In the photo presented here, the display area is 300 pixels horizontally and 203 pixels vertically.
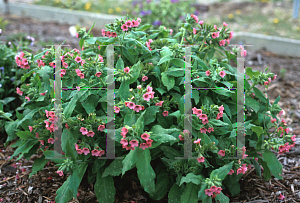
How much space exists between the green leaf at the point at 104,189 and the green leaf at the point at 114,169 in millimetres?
81

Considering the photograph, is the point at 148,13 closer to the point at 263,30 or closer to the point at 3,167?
the point at 263,30

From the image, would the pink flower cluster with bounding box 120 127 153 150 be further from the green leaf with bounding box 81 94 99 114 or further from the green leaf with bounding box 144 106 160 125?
the green leaf with bounding box 81 94 99 114

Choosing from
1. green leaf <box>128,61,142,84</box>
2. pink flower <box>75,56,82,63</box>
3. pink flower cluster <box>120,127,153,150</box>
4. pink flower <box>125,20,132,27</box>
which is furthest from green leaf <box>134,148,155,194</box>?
pink flower <box>125,20,132,27</box>

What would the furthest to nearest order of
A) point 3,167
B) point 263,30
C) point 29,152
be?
point 263,30 → point 3,167 → point 29,152

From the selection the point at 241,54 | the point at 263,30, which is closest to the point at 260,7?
the point at 263,30

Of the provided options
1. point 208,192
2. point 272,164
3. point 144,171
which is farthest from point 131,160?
point 272,164

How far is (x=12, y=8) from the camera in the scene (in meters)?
7.45

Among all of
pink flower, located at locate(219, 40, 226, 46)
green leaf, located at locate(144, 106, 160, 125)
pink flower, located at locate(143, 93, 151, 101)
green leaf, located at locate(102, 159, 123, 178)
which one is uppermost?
pink flower, located at locate(219, 40, 226, 46)

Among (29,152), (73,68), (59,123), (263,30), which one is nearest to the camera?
(59,123)

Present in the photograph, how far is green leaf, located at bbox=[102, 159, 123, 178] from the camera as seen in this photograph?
1872 mm

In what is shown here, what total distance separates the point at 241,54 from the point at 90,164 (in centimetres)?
142

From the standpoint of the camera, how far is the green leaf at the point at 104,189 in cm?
192

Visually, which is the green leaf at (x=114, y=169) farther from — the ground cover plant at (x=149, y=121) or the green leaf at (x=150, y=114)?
the green leaf at (x=150, y=114)

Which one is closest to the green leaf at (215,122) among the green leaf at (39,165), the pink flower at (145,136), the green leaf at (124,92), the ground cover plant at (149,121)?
the ground cover plant at (149,121)
